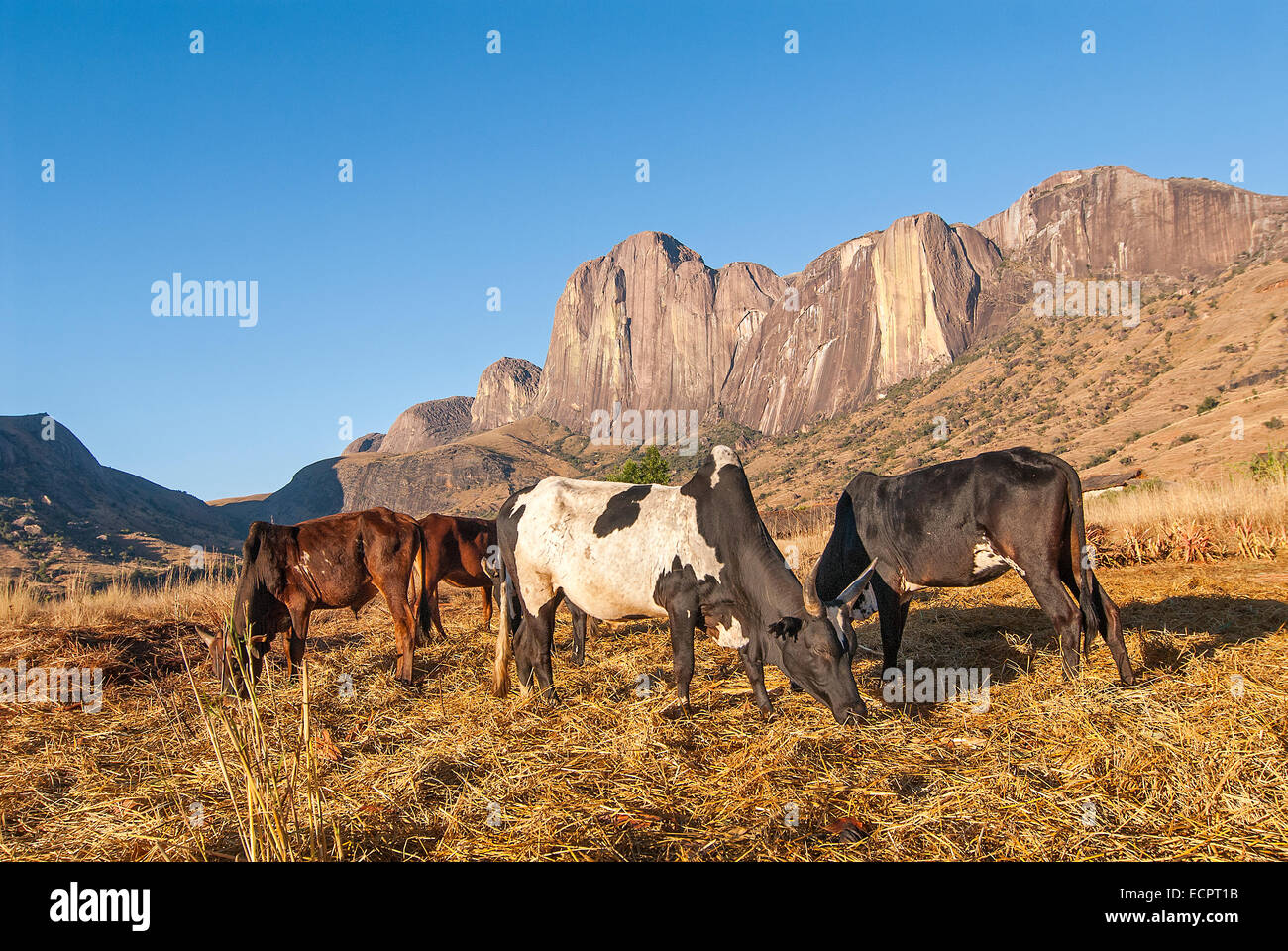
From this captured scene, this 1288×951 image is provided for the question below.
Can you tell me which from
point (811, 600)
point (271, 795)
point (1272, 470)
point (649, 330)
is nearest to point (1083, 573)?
point (811, 600)

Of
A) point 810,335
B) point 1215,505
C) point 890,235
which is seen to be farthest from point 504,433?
point 1215,505

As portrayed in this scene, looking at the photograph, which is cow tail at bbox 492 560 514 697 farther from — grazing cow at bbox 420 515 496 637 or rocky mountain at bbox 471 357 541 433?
rocky mountain at bbox 471 357 541 433

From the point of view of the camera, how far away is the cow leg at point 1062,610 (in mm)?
6305

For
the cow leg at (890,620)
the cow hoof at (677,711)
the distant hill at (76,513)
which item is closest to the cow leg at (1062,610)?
the cow leg at (890,620)

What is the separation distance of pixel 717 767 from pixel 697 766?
160 mm

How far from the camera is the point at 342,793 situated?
4.64m

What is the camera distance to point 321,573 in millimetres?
8258

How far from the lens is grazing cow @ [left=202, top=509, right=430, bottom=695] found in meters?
7.98
